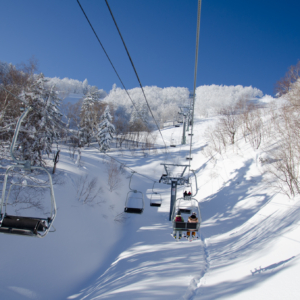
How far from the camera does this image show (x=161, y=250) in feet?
48.1

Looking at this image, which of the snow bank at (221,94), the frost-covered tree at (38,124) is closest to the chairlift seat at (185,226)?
the frost-covered tree at (38,124)

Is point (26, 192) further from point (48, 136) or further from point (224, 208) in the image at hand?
point (224, 208)

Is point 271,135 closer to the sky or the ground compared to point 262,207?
closer to the sky

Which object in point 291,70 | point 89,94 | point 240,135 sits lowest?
point 240,135

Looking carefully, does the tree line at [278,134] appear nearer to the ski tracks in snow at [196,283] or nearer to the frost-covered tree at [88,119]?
the ski tracks in snow at [196,283]

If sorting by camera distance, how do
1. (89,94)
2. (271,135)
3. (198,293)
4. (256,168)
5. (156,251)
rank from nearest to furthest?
(198,293), (156,251), (256,168), (271,135), (89,94)

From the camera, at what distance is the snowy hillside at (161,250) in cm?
879

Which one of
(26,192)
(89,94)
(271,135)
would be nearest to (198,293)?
(26,192)

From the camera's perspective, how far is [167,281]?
34.3 feet

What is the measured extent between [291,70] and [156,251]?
69.8ft

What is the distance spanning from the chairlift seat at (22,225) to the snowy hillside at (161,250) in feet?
23.1

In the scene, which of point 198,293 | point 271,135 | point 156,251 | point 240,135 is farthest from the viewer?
point 240,135

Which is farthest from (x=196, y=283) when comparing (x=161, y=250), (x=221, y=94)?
(x=221, y=94)

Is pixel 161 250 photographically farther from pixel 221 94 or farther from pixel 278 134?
pixel 221 94
